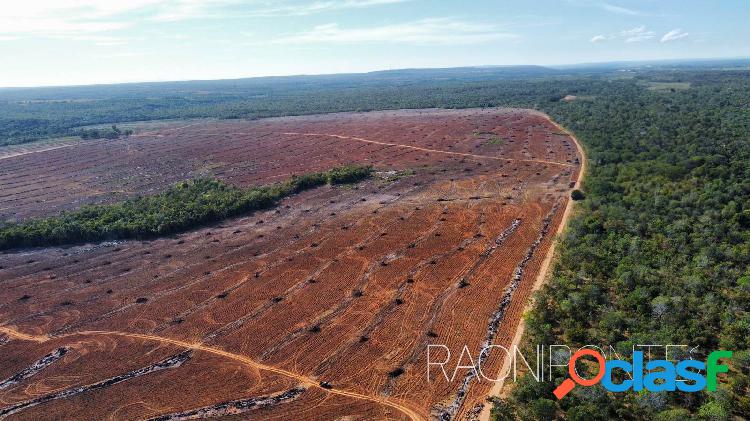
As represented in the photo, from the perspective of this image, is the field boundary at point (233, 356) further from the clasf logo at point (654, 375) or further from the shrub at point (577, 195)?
the shrub at point (577, 195)

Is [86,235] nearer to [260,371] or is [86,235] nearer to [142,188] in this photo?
[142,188]

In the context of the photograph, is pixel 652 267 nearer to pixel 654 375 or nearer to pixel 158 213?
pixel 654 375

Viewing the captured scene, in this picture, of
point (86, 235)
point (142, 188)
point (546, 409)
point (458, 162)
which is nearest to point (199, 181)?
point (142, 188)

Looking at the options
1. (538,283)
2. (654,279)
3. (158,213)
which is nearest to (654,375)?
(654,279)

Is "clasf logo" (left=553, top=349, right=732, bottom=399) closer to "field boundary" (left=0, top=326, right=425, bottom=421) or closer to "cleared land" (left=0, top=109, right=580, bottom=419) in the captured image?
"cleared land" (left=0, top=109, right=580, bottom=419)

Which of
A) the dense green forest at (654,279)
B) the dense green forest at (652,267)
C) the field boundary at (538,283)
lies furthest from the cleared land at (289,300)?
the dense green forest at (654,279)

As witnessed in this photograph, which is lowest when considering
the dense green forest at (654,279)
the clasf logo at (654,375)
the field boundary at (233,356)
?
→ the field boundary at (233,356)
